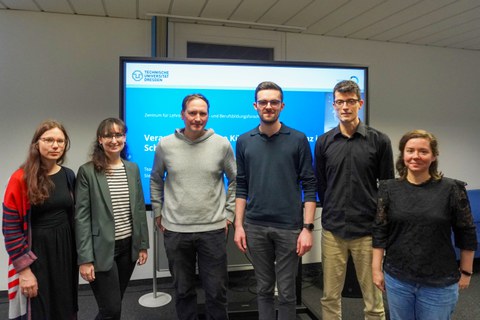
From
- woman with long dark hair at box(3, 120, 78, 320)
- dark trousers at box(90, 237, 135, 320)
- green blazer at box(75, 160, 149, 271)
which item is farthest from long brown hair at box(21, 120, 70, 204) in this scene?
dark trousers at box(90, 237, 135, 320)

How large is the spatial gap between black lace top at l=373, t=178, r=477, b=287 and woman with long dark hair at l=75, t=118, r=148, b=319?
1306 millimetres

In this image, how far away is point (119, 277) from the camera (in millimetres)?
1695

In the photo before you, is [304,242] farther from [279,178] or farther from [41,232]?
[41,232]

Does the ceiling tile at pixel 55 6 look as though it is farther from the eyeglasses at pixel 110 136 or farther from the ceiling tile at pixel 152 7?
the eyeglasses at pixel 110 136

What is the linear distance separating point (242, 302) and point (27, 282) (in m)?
1.62

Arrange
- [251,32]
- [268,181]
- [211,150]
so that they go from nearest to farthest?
[268,181] < [211,150] < [251,32]

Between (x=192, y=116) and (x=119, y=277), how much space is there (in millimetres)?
965

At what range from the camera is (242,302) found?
255 centimetres

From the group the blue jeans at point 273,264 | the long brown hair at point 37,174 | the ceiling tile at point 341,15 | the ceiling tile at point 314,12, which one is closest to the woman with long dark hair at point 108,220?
the long brown hair at point 37,174

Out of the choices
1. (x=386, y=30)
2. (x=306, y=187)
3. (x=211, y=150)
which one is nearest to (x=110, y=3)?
(x=211, y=150)

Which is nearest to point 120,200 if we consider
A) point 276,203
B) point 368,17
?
point 276,203

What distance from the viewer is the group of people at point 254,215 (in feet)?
4.49

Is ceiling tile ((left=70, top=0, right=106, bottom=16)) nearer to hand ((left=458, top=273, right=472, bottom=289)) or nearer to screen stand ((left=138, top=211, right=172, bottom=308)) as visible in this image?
screen stand ((left=138, top=211, right=172, bottom=308))

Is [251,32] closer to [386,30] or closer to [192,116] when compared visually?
[386,30]
